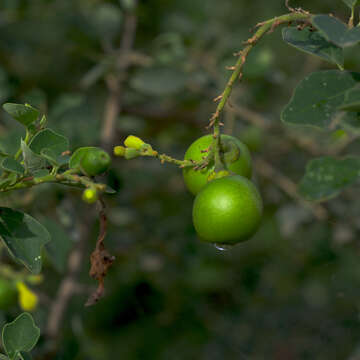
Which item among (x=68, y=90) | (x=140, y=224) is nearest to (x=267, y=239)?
(x=140, y=224)

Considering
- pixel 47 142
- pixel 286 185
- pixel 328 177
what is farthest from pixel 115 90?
pixel 328 177

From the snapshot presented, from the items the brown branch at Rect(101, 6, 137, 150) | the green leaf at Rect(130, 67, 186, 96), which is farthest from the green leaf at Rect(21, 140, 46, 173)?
the green leaf at Rect(130, 67, 186, 96)

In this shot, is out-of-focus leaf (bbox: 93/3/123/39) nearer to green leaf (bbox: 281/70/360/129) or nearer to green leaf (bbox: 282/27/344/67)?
green leaf (bbox: 282/27/344/67)

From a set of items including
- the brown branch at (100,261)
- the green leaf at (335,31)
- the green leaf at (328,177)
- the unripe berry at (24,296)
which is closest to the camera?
the green leaf at (335,31)

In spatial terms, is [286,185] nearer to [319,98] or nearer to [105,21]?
A: [105,21]

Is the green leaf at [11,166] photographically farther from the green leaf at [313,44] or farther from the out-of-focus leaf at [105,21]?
the out-of-focus leaf at [105,21]

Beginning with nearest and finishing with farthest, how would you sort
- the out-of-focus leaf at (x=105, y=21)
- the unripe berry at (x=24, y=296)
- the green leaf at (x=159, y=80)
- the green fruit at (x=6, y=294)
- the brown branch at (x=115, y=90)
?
the green fruit at (x=6, y=294)
the unripe berry at (x=24, y=296)
the brown branch at (x=115, y=90)
the green leaf at (x=159, y=80)
the out-of-focus leaf at (x=105, y=21)

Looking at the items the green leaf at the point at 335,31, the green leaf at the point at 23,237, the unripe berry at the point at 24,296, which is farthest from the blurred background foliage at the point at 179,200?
the green leaf at the point at 335,31
